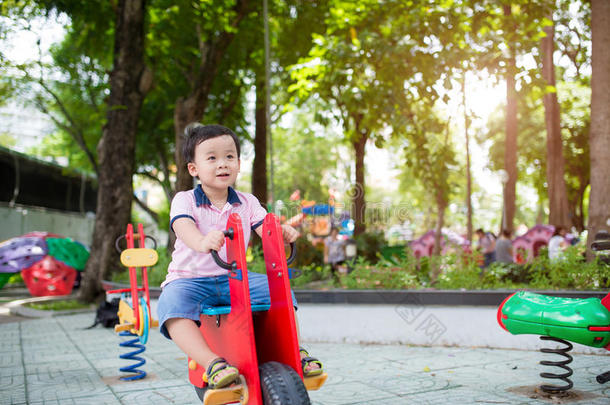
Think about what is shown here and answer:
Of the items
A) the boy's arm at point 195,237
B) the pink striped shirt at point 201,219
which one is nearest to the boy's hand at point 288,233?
the pink striped shirt at point 201,219

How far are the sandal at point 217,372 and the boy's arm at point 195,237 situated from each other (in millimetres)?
558

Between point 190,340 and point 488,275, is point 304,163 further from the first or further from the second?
point 190,340

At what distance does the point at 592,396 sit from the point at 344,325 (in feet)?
12.6

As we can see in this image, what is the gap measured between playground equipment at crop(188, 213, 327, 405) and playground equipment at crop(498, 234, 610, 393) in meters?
2.15

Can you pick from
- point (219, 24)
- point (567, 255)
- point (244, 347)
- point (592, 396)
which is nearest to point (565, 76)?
point (219, 24)

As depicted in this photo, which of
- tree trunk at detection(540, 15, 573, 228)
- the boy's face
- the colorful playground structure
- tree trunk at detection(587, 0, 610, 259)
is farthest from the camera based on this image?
tree trunk at detection(540, 15, 573, 228)

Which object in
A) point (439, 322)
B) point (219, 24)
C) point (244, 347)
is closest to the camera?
point (244, 347)

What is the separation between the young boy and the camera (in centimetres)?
307

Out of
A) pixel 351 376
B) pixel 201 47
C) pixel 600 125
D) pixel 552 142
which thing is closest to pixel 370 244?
pixel 201 47

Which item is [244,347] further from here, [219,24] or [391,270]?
[219,24]

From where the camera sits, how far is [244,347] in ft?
9.63

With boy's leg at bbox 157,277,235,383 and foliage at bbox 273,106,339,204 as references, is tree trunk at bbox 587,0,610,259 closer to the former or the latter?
boy's leg at bbox 157,277,235,383

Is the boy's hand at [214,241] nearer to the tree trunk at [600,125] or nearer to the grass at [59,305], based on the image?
the tree trunk at [600,125]

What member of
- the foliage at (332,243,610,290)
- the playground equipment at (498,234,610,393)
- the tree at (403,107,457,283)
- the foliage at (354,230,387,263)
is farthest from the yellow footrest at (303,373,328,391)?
the foliage at (354,230,387,263)
